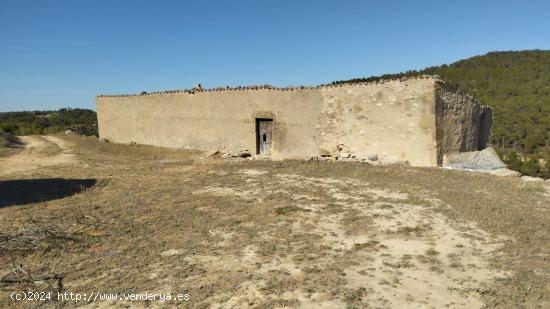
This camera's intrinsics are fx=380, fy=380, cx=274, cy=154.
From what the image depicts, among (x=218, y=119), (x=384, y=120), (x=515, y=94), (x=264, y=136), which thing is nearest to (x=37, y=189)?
(x=264, y=136)

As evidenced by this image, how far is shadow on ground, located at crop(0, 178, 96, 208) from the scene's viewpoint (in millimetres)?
7863

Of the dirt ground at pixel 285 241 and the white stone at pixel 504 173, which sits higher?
the white stone at pixel 504 173

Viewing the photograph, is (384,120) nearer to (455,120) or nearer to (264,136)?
(455,120)

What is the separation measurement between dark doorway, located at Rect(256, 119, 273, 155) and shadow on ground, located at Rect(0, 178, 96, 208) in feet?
22.4

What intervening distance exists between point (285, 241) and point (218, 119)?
11515 millimetres

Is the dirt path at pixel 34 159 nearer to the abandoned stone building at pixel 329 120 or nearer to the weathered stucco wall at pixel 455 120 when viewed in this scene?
the abandoned stone building at pixel 329 120

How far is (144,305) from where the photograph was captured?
360cm

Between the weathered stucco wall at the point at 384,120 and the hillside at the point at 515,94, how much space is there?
11.5 m

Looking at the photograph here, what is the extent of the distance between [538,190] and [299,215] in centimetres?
562

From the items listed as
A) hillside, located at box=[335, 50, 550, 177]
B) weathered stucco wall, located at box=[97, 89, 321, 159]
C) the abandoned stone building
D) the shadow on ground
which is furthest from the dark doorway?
hillside, located at box=[335, 50, 550, 177]

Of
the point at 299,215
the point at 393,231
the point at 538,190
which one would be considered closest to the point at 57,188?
the point at 299,215

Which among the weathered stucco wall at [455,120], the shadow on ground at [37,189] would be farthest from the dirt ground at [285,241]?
the weathered stucco wall at [455,120]

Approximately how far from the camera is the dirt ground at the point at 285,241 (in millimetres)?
3799

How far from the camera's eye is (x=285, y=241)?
5.22 meters
